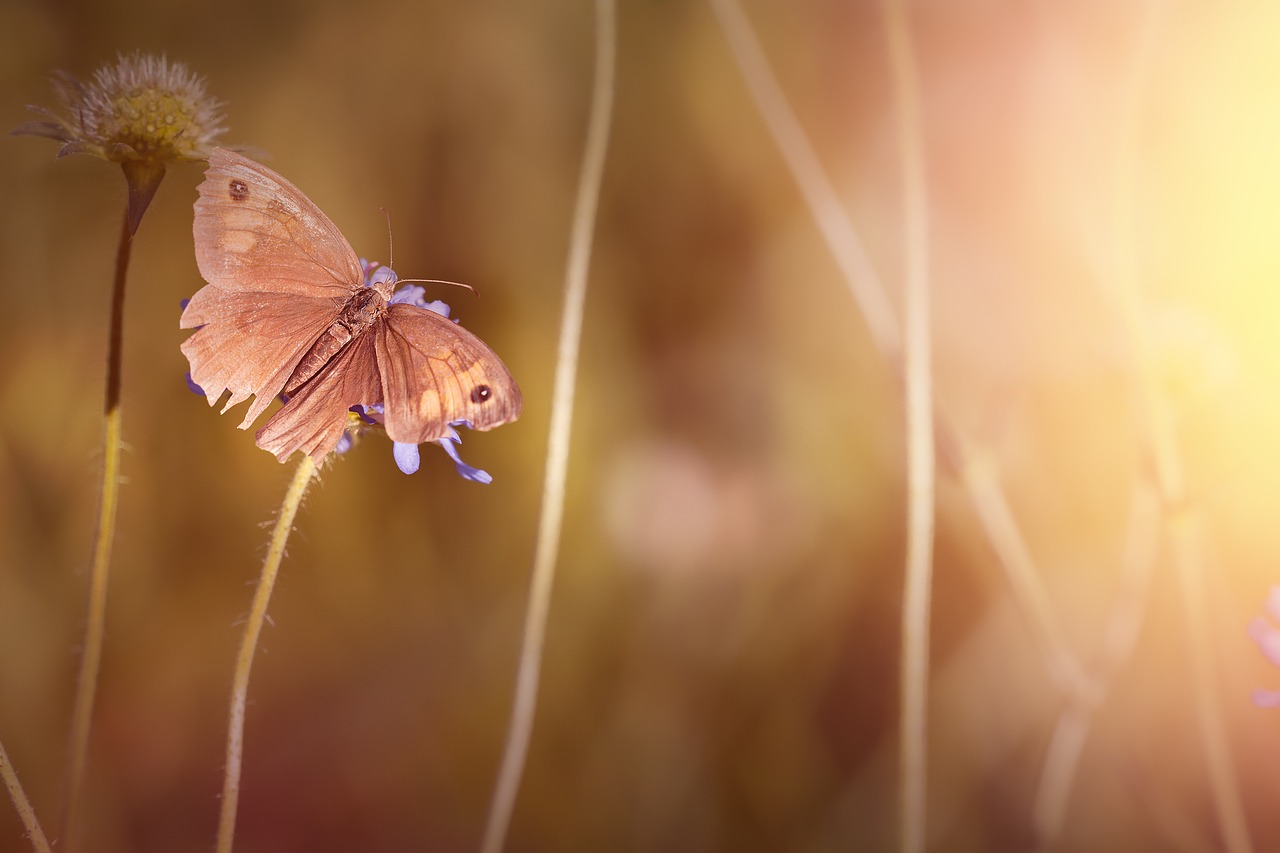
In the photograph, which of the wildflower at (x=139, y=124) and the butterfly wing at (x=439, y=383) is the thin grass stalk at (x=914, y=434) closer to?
the butterfly wing at (x=439, y=383)

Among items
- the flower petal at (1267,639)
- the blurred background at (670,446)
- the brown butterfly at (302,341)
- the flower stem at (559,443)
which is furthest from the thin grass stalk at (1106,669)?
the brown butterfly at (302,341)

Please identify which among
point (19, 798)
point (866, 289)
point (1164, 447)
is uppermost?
Result: point (866, 289)

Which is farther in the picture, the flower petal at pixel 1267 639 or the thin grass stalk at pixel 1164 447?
the thin grass stalk at pixel 1164 447

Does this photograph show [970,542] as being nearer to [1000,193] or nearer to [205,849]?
[1000,193]

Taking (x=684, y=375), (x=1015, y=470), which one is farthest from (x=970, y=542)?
(x=684, y=375)

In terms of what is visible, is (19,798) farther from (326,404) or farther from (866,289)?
(866,289)

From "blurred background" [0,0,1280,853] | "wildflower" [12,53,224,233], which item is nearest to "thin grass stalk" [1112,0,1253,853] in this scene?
"blurred background" [0,0,1280,853]

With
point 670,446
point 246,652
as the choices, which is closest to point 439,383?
point 246,652
